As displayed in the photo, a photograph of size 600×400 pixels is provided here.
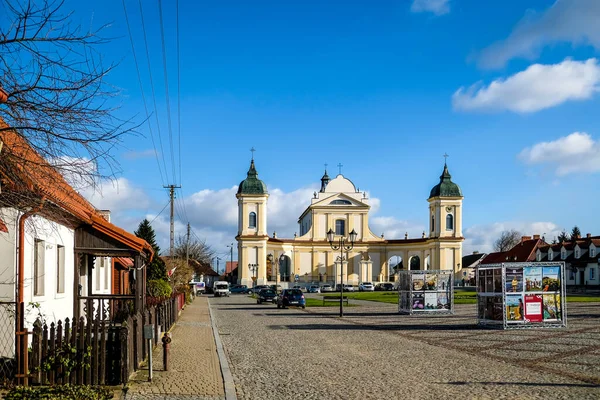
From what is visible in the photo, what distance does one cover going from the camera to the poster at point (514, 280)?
24328 mm

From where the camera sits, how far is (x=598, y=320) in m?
28.9

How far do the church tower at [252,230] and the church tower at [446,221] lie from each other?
79.3 ft

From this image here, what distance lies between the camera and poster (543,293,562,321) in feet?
81.4

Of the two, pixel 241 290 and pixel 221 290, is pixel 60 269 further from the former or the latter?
pixel 241 290

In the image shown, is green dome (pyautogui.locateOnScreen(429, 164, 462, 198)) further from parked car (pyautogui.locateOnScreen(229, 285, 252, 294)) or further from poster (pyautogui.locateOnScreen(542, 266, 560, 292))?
poster (pyautogui.locateOnScreen(542, 266, 560, 292))

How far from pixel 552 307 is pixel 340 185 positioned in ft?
288

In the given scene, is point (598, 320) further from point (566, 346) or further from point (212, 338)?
point (212, 338)

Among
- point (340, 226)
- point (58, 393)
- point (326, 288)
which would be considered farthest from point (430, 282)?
point (340, 226)

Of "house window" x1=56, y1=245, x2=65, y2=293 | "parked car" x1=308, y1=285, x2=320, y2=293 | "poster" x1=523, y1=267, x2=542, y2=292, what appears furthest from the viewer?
"parked car" x1=308, y1=285, x2=320, y2=293

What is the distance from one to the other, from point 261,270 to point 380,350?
270 feet

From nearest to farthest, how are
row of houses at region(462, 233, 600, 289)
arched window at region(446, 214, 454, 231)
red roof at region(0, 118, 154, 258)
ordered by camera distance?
1. red roof at region(0, 118, 154, 258)
2. row of houses at region(462, 233, 600, 289)
3. arched window at region(446, 214, 454, 231)

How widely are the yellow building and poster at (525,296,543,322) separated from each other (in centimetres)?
7728

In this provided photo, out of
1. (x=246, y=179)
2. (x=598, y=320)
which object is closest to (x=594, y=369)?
(x=598, y=320)

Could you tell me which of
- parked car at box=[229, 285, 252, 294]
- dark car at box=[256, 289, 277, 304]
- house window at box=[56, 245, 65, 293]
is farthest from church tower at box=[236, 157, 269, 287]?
house window at box=[56, 245, 65, 293]
